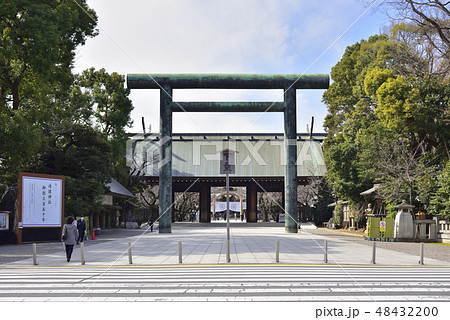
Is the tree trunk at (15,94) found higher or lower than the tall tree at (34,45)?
lower

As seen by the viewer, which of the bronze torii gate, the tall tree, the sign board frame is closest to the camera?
the tall tree

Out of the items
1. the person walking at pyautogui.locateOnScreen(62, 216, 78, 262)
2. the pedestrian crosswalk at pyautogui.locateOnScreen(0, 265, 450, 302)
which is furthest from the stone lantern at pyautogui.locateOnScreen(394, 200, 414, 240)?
the person walking at pyautogui.locateOnScreen(62, 216, 78, 262)

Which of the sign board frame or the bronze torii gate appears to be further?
the bronze torii gate

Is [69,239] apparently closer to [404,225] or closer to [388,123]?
[404,225]

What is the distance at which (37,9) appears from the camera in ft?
75.6

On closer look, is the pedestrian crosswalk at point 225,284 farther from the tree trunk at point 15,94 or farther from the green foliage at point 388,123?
the green foliage at point 388,123

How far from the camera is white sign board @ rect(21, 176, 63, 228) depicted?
941 inches

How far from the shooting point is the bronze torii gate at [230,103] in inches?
1196

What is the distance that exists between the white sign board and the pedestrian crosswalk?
11.7 m

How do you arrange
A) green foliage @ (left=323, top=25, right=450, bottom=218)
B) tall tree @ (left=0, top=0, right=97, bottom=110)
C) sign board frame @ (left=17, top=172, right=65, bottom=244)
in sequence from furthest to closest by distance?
1. green foliage @ (left=323, top=25, right=450, bottom=218)
2. sign board frame @ (left=17, top=172, right=65, bottom=244)
3. tall tree @ (left=0, top=0, right=97, bottom=110)

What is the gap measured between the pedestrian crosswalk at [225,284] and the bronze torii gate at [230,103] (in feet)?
56.5

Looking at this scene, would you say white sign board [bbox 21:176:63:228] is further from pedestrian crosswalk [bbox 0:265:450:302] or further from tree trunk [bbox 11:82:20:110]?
pedestrian crosswalk [bbox 0:265:450:302]

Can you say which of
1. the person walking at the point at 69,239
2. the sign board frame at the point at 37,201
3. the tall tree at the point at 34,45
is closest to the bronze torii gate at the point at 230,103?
the tall tree at the point at 34,45
